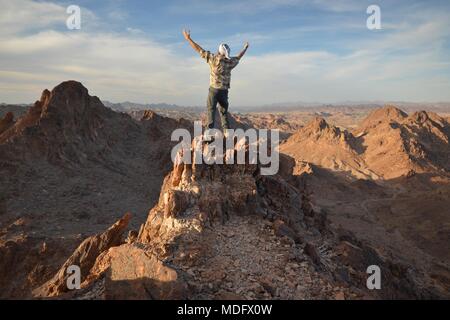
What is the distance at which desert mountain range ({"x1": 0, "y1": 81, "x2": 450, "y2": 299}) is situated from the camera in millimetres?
5766

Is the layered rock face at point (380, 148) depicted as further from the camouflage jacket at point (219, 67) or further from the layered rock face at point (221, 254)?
the camouflage jacket at point (219, 67)

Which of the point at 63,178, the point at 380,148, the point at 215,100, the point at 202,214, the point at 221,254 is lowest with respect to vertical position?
the point at 63,178

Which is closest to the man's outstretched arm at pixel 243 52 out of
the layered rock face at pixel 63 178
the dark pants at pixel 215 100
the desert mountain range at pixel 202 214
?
the dark pants at pixel 215 100

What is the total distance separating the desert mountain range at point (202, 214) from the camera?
5.77 metres

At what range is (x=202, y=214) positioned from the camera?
23.6 feet

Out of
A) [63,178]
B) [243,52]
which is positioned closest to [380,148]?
[63,178]

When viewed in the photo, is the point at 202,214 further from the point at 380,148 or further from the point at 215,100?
the point at 380,148

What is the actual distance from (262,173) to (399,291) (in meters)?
6.19

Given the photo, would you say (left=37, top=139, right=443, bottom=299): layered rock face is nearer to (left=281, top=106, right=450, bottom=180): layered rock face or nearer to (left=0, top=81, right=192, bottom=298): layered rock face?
(left=0, top=81, right=192, bottom=298): layered rock face

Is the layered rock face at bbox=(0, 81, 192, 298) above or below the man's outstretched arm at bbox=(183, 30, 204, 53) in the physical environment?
below

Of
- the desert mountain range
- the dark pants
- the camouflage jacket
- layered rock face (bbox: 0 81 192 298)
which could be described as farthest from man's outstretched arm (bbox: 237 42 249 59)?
layered rock face (bbox: 0 81 192 298)

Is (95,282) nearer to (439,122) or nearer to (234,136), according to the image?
(234,136)

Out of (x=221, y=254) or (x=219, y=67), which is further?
(x=219, y=67)
